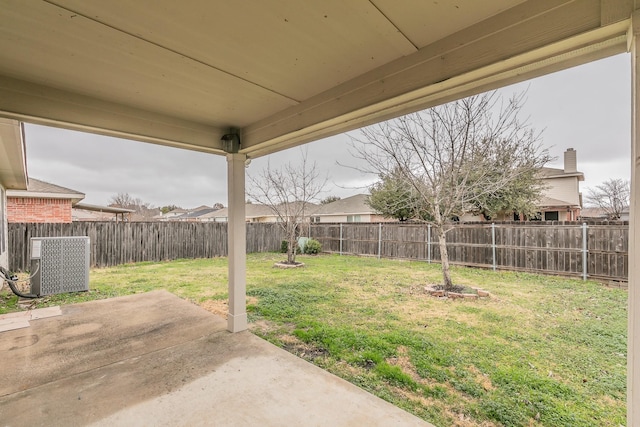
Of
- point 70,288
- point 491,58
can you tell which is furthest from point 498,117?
point 70,288

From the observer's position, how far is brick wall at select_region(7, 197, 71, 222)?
947cm

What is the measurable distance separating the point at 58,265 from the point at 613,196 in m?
19.3

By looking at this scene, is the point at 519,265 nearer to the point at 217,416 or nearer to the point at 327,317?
the point at 327,317

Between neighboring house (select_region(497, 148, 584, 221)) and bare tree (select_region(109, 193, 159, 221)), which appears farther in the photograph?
bare tree (select_region(109, 193, 159, 221))

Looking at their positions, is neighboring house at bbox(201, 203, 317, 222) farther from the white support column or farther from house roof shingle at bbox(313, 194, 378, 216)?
the white support column

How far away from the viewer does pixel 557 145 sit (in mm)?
7234

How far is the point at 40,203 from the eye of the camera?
9719 mm

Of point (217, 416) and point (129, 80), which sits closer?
point (217, 416)

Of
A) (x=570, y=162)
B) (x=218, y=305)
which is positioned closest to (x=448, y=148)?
(x=218, y=305)

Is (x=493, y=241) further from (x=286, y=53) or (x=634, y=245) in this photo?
(x=286, y=53)

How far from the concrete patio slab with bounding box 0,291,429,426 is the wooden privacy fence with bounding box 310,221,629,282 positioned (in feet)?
20.3

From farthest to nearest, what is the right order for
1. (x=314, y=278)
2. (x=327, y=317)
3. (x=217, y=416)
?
(x=314, y=278)
(x=327, y=317)
(x=217, y=416)

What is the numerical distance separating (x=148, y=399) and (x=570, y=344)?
4378 millimetres

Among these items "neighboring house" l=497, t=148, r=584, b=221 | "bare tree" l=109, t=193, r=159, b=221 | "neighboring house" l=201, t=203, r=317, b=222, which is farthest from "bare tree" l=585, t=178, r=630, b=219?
"bare tree" l=109, t=193, r=159, b=221
